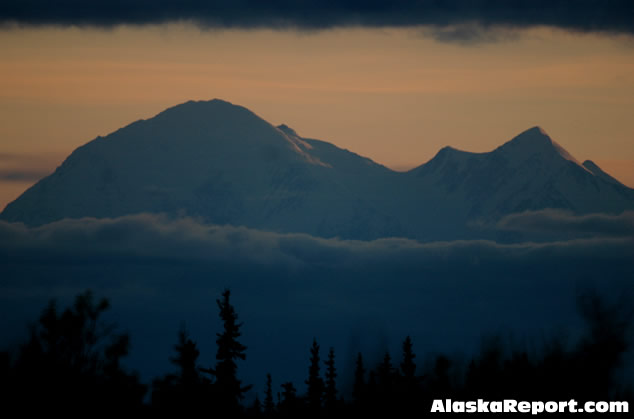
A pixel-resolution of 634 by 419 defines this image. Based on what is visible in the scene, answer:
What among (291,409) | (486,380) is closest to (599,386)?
(486,380)

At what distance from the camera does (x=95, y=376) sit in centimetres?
7056

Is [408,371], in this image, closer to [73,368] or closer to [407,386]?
[407,386]

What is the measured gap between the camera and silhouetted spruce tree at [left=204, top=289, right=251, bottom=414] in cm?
7200

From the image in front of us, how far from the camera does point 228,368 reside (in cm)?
7438

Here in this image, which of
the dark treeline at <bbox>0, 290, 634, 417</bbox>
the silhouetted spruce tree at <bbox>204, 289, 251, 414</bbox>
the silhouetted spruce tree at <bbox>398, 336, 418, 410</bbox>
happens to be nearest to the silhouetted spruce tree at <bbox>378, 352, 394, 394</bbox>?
the silhouetted spruce tree at <bbox>398, 336, 418, 410</bbox>

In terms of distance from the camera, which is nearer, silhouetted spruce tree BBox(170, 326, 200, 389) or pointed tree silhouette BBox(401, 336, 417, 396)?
silhouetted spruce tree BBox(170, 326, 200, 389)

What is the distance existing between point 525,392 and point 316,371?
22.3 metres

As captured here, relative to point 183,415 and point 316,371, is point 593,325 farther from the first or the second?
point 183,415

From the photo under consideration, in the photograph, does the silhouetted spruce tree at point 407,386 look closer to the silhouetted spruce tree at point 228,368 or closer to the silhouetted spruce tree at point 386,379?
the silhouetted spruce tree at point 386,379

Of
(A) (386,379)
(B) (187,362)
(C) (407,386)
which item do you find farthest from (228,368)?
(A) (386,379)

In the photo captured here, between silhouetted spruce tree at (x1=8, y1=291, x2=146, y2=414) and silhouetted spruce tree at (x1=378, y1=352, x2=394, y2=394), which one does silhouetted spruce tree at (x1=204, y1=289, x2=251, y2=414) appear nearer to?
silhouetted spruce tree at (x1=8, y1=291, x2=146, y2=414)

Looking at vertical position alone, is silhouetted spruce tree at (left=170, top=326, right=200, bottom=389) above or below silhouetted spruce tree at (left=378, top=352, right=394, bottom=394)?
below

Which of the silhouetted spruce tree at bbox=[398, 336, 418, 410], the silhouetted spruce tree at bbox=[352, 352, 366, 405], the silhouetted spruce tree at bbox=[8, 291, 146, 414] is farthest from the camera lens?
the silhouetted spruce tree at bbox=[352, 352, 366, 405]

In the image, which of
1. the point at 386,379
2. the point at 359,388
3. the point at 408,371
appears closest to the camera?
the point at 386,379
